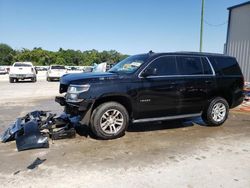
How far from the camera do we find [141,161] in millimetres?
4566

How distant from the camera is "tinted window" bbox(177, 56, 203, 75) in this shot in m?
6.56

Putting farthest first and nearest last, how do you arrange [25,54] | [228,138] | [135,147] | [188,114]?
[25,54]
[188,114]
[228,138]
[135,147]

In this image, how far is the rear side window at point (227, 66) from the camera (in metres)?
7.21

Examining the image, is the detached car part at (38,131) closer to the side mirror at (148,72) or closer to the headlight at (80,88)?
the headlight at (80,88)

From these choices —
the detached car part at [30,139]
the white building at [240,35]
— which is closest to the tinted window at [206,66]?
the detached car part at [30,139]

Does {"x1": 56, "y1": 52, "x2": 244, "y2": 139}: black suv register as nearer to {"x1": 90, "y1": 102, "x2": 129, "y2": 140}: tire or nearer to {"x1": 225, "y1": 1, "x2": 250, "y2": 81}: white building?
{"x1": 90, "y1": 102, "x2": 129, "y2": 140}: tire

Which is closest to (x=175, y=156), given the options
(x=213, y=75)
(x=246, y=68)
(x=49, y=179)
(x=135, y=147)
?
(x=135, y=147)

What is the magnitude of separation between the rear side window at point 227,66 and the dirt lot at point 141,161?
165 cm

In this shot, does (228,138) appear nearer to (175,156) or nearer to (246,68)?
(175,156)

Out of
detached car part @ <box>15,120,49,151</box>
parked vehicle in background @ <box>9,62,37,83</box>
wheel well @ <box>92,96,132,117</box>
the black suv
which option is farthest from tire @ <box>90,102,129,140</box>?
parked vehicle in background @ <box>9,62,37,83</box>

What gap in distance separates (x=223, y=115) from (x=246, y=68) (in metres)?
5.96

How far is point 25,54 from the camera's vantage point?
81.0 metres

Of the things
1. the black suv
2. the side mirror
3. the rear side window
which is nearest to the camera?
the black suv

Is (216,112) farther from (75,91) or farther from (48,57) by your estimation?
(48,57)
